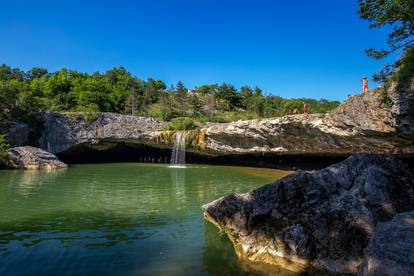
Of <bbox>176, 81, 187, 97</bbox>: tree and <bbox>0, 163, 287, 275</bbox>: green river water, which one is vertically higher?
<bbox>176, 81, 187, 97</bbox>: tree

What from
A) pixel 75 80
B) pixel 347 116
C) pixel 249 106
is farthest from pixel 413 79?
pixel 75 80

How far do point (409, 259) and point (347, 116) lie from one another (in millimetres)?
16203

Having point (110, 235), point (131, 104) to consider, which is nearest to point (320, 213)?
point (110, 235)

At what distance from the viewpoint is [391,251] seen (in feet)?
11.2

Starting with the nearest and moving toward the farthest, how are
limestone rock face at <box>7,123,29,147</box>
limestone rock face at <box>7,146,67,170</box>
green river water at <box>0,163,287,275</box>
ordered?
green river water at <box>0,163,287,275</box>, limestone rock face at <box>7,146,67,170</box>, limestone rock face at <box>7,123,29,147</box>

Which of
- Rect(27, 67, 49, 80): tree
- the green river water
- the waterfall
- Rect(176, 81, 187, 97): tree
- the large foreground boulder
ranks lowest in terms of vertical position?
the green river water

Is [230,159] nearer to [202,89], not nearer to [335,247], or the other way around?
[335,247]

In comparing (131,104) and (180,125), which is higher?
(131,104)

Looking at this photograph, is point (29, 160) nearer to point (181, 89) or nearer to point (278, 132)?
point (278, 132)

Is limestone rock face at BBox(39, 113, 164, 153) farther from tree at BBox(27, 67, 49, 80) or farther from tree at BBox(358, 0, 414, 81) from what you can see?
tree at BBox(27, 67, 49, 80)

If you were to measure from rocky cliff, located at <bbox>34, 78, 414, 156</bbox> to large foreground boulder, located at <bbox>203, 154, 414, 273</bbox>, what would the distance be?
725cm

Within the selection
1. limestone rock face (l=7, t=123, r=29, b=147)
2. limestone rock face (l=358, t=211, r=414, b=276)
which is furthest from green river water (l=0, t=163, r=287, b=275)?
limestone rock face (l=7, t=123, r=29, b=147)

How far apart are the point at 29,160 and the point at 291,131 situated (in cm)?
2193

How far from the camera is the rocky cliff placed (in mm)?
14945
